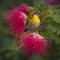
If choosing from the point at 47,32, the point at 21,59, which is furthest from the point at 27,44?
the point at 21,59

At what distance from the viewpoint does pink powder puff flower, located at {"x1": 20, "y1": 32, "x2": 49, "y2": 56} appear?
1.38 meters

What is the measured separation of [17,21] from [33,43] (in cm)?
12

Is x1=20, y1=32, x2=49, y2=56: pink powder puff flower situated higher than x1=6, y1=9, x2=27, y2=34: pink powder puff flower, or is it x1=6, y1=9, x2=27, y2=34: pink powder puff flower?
x1=6, y1=9, x2=27, y2=34: pink powder puff flower

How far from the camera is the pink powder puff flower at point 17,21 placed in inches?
55.4

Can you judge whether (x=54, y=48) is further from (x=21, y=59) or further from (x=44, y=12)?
(x=21, y=59)

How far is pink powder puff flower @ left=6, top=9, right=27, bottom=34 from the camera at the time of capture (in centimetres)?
141

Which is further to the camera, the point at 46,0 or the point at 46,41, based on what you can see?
the point at 46,0

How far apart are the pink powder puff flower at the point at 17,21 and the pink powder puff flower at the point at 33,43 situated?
39mm

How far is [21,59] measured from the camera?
8.90ft

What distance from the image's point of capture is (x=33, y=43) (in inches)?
55.1

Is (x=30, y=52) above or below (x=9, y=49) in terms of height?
above

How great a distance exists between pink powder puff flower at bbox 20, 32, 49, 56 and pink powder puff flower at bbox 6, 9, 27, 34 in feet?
0.13

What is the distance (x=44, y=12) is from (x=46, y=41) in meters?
0.20

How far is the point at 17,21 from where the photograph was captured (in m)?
1.42
